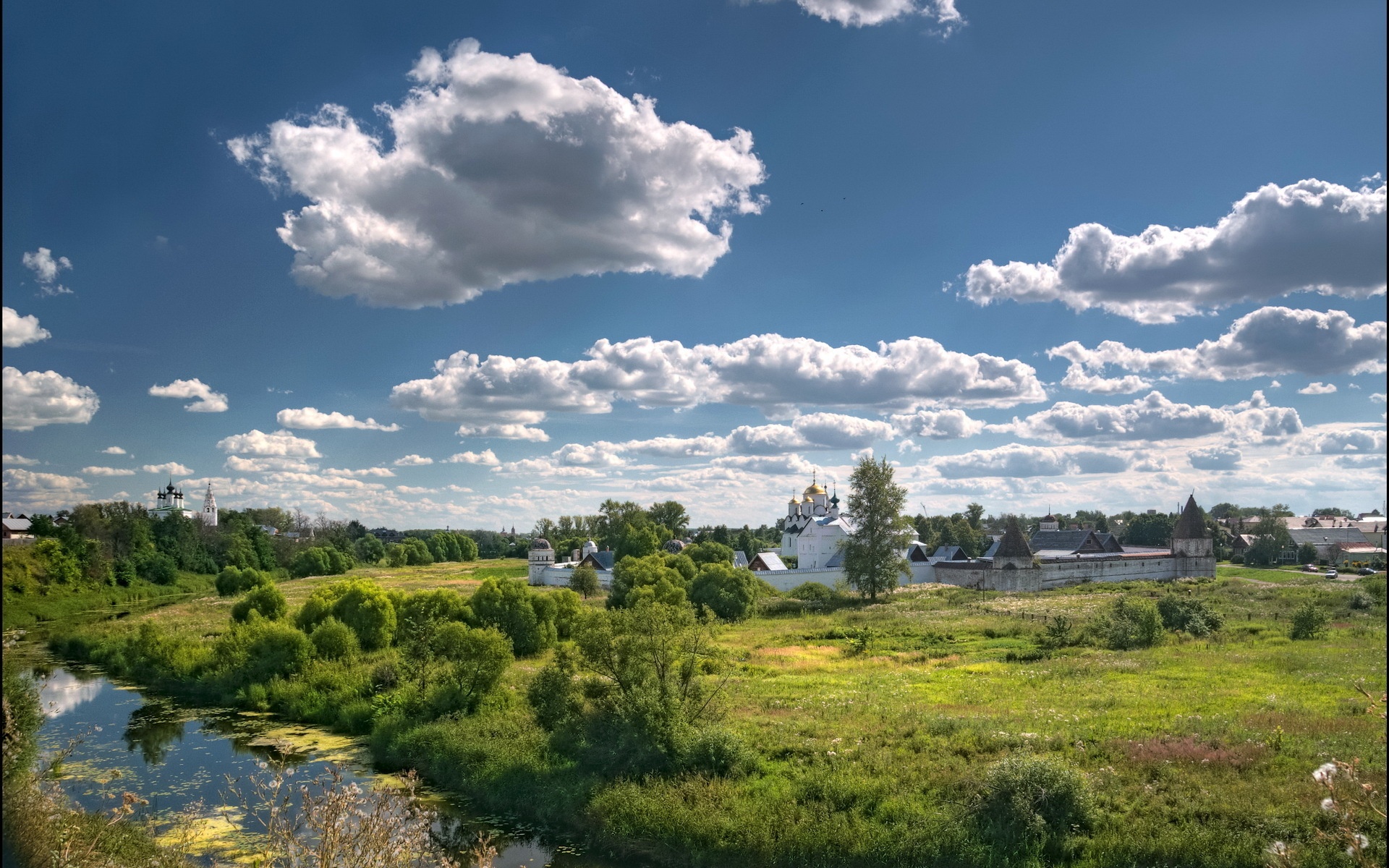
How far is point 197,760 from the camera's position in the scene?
22.6 meters

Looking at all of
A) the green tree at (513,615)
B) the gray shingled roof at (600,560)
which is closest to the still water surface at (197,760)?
the green tree at (513,615)

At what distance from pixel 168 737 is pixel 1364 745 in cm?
3007

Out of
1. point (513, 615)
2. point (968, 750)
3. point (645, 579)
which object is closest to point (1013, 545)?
point (645, 579)

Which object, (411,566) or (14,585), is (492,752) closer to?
(14,585)

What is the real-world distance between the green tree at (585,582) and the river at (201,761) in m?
33.4

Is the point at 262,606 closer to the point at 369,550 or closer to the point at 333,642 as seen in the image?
the point at 333,642

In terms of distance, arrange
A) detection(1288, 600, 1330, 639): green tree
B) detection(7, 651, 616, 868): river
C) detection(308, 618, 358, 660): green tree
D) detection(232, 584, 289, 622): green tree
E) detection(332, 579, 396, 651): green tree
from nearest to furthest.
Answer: detection(7, 651, 616, 868): river < detection(1288, 600, 1330, 639): green tree < detection(308, 618, 358, 660): green tree < detection(332, 579, 396, 651): green tree < detection(232, 584, 289, 622): green tree

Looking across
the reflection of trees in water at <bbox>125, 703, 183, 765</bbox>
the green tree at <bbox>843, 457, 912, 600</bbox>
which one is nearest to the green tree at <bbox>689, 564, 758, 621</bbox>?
the green tree at <bbox>843, 457, 912, 600</bbox>

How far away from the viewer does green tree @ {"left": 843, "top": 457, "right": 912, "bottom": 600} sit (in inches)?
2160

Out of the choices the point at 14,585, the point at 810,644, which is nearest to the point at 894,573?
the point at 810,644

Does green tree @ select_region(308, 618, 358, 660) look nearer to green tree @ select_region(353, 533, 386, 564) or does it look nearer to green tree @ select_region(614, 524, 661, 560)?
green tree @ select_region(614, 524, 661, 560)

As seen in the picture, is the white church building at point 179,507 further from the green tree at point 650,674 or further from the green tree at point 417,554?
the green tree at point 650,674

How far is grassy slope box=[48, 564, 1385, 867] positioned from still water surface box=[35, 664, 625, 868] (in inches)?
48.0

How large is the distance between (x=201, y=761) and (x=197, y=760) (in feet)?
0.81
